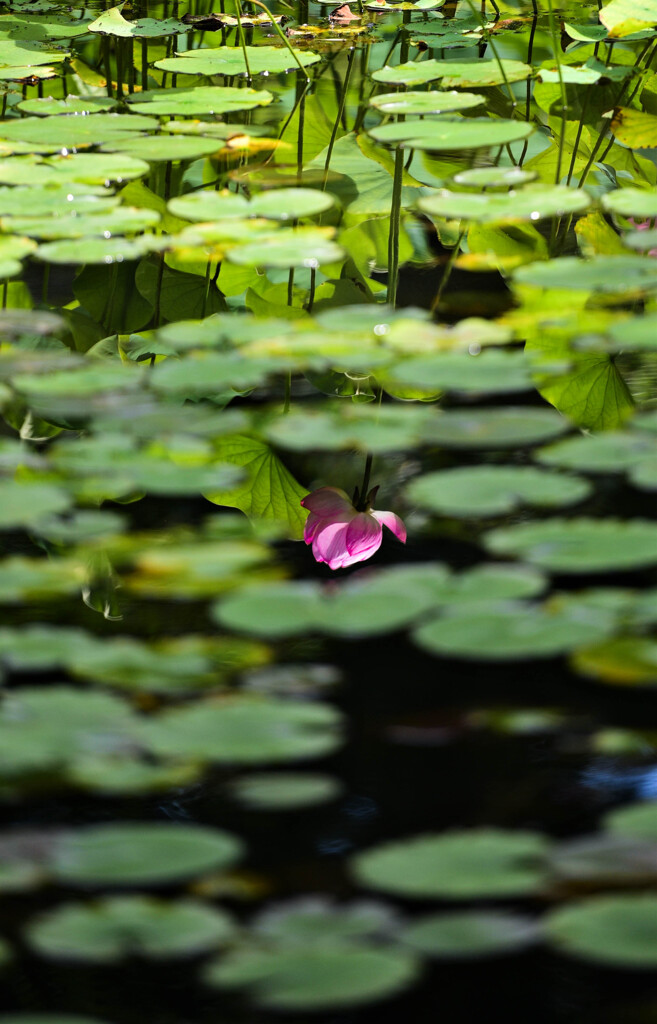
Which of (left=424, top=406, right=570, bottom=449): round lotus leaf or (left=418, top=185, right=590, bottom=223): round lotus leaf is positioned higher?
(left=418, top=185, right=590, bottom=223): round lotus leaf

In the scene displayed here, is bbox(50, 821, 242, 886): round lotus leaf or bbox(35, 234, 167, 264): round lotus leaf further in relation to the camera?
bbox(35, 234, 167, 264): round lotus leaf

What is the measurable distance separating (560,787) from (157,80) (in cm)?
265

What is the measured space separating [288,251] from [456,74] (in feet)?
4.10

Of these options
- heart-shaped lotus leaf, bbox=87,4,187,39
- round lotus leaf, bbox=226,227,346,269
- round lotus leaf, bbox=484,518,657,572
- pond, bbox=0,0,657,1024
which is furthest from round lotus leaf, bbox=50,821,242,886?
heart-shaped lotus leaf, bbox=87,4,187,39

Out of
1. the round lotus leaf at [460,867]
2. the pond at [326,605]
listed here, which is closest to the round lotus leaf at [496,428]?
the pond at [326,605]

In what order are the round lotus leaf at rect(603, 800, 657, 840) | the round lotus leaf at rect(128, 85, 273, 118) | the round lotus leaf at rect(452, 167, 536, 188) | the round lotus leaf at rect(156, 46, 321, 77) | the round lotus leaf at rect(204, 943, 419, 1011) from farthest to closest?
1. the round lotus leaf at rect(156, 46, 321, 77)
2. the round lotus leaf at rect(128, 85, 273, 118)
3. the round lotus leaf at rect(452, 167, 536, 188)
4. the round lotus leaf at rect(603, 800, 657, 840)
5. the round lotus leaf at rect(204, 943, 419, 1011)

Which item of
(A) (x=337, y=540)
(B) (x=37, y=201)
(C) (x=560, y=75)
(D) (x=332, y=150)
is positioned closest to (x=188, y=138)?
(D) (x=332, y=150)

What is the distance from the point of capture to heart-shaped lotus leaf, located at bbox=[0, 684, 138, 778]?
0.76m

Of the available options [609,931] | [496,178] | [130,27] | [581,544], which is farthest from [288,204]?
[130,27]

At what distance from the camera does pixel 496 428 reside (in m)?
1.14

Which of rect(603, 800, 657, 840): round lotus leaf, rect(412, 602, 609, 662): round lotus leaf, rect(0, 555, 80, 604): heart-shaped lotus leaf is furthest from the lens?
rect(0, 555, 80, 604): heart-shaped lotus leaf

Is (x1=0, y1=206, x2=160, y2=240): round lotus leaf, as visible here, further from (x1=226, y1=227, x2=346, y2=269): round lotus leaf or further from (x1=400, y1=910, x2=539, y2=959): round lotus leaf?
(x1=400, y1=910, x2=539, y2=959): round lotus leaf

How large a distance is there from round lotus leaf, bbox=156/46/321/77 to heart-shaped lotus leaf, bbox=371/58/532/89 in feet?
0.83

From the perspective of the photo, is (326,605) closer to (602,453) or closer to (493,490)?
(493,490)
